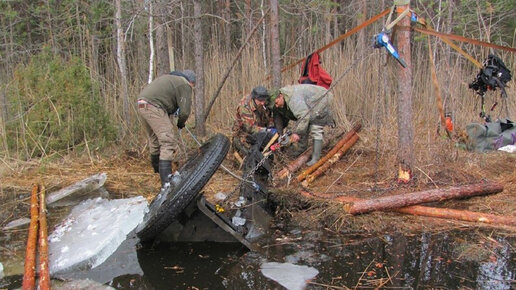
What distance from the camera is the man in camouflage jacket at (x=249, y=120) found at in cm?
599

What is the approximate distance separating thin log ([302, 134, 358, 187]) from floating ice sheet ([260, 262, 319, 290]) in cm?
200

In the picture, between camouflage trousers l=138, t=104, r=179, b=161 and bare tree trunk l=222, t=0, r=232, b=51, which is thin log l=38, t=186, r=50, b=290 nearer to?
camouflage trousers l=138, t=104, r=179, b=161

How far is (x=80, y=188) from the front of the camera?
5.30 metres

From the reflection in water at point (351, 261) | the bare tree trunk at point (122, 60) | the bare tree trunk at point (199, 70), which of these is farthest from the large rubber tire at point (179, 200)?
the bare tree trunk at point (122, 60)

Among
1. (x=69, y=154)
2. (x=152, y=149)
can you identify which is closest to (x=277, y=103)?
(x=152, y=149)

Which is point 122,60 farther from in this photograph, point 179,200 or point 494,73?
point 494,73

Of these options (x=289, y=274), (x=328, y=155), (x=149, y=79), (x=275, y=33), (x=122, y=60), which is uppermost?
(x=275, y=33)

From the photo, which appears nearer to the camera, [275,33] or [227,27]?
[275,33]

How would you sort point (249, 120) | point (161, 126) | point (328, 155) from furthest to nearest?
point (249, 120) → point (328, 155) → point (161, 126)

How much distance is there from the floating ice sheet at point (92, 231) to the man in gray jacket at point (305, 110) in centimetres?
230

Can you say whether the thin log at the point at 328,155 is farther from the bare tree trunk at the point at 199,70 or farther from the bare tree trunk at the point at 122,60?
the bare tree trunk at the point at 122,60

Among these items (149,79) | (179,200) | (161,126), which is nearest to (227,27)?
(149,79)

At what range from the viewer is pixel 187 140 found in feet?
24.2

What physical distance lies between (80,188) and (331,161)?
3228mm
